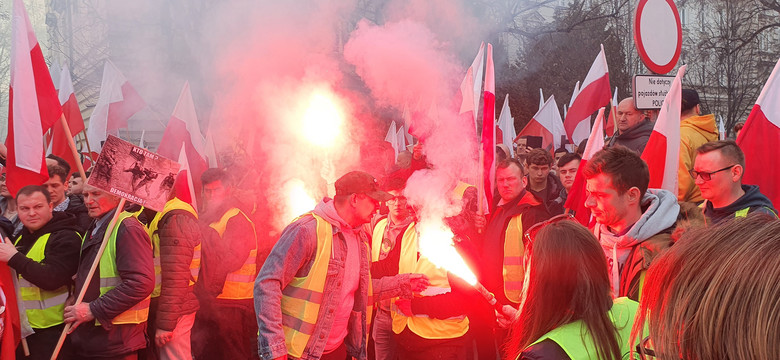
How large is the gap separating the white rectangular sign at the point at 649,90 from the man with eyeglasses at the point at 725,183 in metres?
1.80

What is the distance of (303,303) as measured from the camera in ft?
13.5

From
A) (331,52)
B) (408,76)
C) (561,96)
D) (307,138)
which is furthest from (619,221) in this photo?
(561,96)

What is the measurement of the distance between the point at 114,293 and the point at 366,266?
6.03 ft

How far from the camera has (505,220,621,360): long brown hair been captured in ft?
7.58

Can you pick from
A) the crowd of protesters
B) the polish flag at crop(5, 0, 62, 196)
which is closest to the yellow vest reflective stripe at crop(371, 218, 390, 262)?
the crowd of protesters

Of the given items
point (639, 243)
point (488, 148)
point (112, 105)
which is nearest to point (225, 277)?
point (488, 148)

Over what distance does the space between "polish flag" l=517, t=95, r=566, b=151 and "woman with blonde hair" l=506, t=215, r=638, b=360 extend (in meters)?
9.56

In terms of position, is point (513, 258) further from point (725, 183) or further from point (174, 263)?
point (174, 263)

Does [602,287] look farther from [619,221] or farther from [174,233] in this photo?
[174,233]

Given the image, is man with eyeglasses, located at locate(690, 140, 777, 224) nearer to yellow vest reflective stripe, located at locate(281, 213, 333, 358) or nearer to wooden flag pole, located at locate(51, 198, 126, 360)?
yellow vest reflective stripe, located at locate(281, 213, 333, 358)

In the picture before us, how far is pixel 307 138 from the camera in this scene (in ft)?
27.3

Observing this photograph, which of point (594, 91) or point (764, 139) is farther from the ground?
point (594, 91)

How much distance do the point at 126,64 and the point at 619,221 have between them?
10034 mm

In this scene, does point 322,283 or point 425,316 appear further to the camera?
point 425,316
